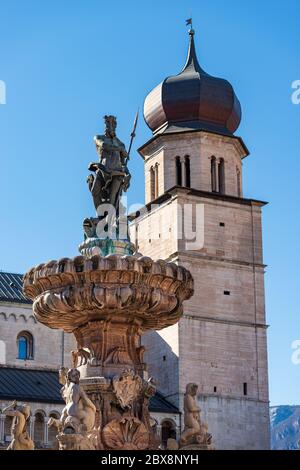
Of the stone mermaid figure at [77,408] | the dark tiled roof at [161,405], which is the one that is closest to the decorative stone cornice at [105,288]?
the stone mermaid figure at [77,408]

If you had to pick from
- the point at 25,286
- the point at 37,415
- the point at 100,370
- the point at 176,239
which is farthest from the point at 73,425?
the point at 176,239

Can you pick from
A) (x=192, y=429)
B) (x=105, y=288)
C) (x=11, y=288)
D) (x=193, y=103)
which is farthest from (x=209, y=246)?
(x=105, y=288)

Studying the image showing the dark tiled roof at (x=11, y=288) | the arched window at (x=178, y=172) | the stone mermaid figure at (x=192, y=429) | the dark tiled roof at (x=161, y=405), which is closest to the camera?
the stone mermaid figure at (x=192, y=429)

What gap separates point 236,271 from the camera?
174ft

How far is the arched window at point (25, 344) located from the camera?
54656 millimetres

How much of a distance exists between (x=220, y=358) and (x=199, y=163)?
9789 mm

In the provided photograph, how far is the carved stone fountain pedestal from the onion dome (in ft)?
125

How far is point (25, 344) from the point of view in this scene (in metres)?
55.0

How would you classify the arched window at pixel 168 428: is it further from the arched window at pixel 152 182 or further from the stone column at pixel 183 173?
the arched window at pixel 152 182

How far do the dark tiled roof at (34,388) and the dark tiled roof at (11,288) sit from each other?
14.8 feet

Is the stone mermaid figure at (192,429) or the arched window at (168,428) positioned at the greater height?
the arched window at (168,428)

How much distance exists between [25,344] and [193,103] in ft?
46.7
